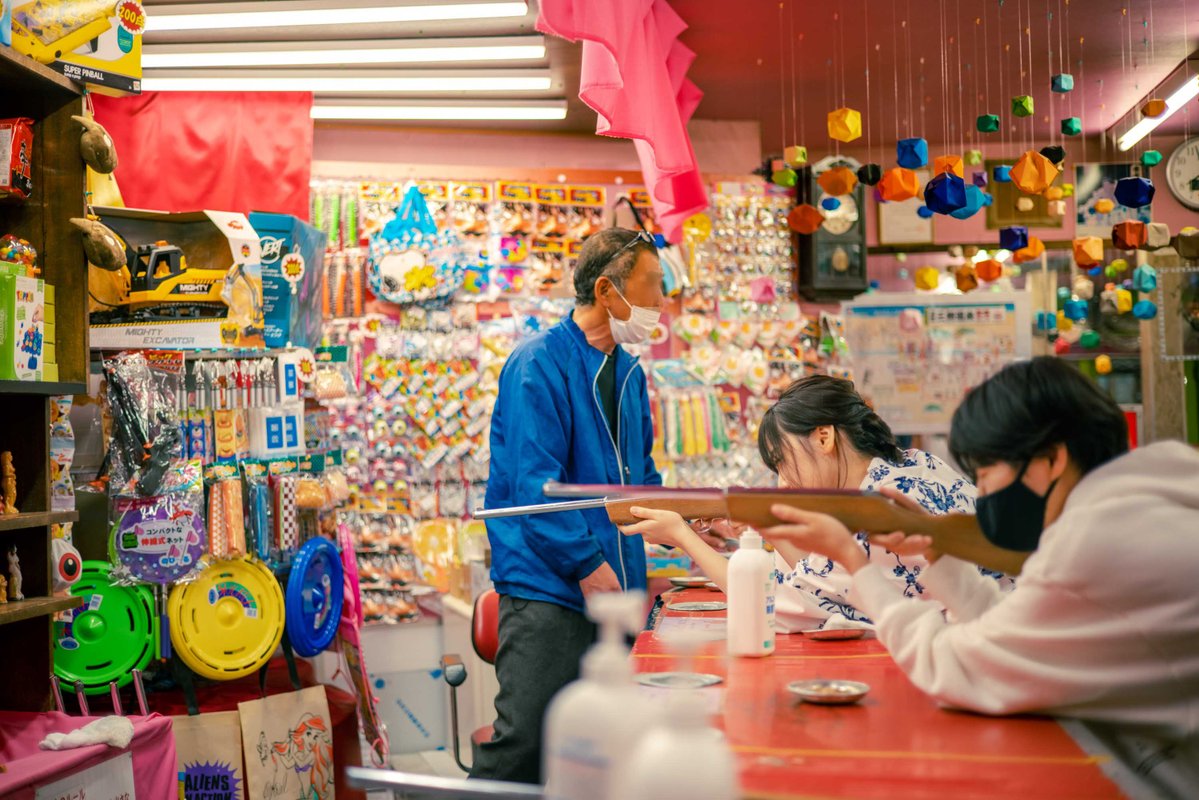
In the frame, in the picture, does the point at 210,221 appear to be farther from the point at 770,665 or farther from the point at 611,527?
the point at 770,665

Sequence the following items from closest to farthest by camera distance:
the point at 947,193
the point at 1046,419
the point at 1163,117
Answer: the point at 1046,419 < the point at 947,193 < the point at 1163,117

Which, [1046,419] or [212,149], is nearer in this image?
[1046,419]

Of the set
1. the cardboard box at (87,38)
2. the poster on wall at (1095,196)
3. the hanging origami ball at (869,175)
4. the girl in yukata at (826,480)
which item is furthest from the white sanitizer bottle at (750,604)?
the poster on wall at (1095,196)

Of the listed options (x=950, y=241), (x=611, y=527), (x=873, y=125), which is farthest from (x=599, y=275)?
(x=950, y=241)

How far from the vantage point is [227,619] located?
3.75m

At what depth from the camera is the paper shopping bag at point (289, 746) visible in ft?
12.2

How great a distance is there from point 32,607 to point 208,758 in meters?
1.12

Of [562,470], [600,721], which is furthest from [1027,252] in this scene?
[600,721]

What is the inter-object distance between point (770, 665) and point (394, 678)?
3.98 metres

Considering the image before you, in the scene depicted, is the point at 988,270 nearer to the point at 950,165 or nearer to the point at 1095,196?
the point at 950,165

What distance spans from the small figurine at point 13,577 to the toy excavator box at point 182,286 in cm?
104

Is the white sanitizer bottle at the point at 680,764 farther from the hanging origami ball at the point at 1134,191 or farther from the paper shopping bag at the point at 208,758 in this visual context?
the hanging origami ball at the point at 1134,191

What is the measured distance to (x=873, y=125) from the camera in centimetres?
709

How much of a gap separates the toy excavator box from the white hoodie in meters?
2.94
